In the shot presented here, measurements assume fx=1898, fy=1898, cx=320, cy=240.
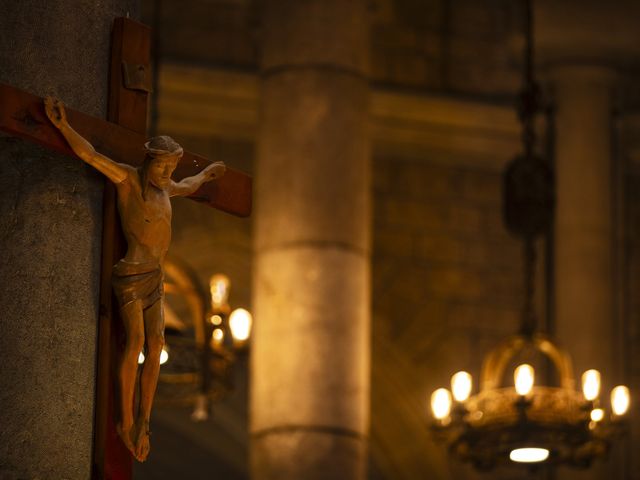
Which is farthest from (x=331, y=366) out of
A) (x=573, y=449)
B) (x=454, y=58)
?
(x=454, y=58)

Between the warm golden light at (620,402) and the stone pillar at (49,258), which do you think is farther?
the warm golden light at (620,402)

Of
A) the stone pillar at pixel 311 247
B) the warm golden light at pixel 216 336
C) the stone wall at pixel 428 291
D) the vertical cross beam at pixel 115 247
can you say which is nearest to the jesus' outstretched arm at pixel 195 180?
the vertical cross beam at pixel 115 247

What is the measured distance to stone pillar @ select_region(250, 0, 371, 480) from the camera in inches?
418

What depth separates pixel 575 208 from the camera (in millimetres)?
13828

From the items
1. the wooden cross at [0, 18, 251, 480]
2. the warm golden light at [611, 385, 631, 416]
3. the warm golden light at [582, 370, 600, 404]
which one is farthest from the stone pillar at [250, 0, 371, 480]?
the wooden cross at [0, 18, 251, 480]

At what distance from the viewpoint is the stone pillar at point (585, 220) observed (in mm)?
13492

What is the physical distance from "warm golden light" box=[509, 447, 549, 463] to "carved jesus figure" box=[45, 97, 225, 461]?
649 cm

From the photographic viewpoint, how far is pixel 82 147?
400cm

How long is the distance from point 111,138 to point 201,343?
6.26 m

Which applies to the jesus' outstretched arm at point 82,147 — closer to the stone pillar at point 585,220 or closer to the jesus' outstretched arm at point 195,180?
the jesus' outstretched arm at point 195,180

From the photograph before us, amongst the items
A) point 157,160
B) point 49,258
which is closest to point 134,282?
→ point 49,258

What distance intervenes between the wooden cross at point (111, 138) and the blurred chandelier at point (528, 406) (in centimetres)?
640

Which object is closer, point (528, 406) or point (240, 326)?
point (528, 406)

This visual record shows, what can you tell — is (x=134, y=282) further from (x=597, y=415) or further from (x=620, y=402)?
(x=620, y=402)
